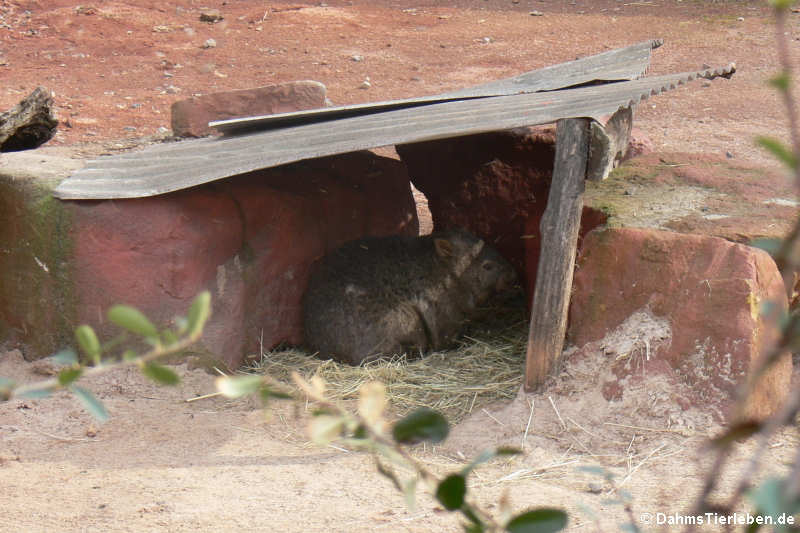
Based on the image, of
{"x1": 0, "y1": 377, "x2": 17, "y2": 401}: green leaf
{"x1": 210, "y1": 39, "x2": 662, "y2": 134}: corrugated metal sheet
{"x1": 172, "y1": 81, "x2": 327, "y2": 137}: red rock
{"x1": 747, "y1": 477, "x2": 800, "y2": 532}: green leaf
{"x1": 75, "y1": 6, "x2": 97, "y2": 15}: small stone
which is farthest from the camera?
{"x1": 75, "y1": 6, "x2": 97, "y2": 15}: small stone

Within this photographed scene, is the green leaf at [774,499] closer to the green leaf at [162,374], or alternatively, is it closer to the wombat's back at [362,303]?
the green leaf at [162,374]

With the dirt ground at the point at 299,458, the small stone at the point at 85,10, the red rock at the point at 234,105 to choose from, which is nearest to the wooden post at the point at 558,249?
the dirt ground at the point at 299,458

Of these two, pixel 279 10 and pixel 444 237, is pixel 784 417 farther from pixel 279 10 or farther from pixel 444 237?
pixel 279 10

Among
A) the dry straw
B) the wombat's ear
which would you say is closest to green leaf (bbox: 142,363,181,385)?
the dry straw

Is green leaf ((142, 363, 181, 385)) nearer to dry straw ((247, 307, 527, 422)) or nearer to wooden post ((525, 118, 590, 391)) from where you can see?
wooden post ((525, 118, 590, 391))

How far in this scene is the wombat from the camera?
5500 millimetres

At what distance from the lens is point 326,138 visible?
4.41 metres

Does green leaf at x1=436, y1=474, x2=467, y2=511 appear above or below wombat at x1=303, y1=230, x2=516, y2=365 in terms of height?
above

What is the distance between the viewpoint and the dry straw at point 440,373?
4902 mm

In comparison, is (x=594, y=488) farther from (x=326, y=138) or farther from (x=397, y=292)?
(x=397, y=292)

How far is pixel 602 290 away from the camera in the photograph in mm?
4547

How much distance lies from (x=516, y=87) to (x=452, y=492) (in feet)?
17.1

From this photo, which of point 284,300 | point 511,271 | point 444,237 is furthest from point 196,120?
point 511,271

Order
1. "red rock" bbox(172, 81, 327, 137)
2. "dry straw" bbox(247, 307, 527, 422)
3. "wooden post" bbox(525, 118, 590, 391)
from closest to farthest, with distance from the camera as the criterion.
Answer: "wooden post" bbox(525, 118, 590, 391)
"dry straw" bbox(247, 307, 527, 422)
"red rock" bbox(172, 81, 327, 137)
